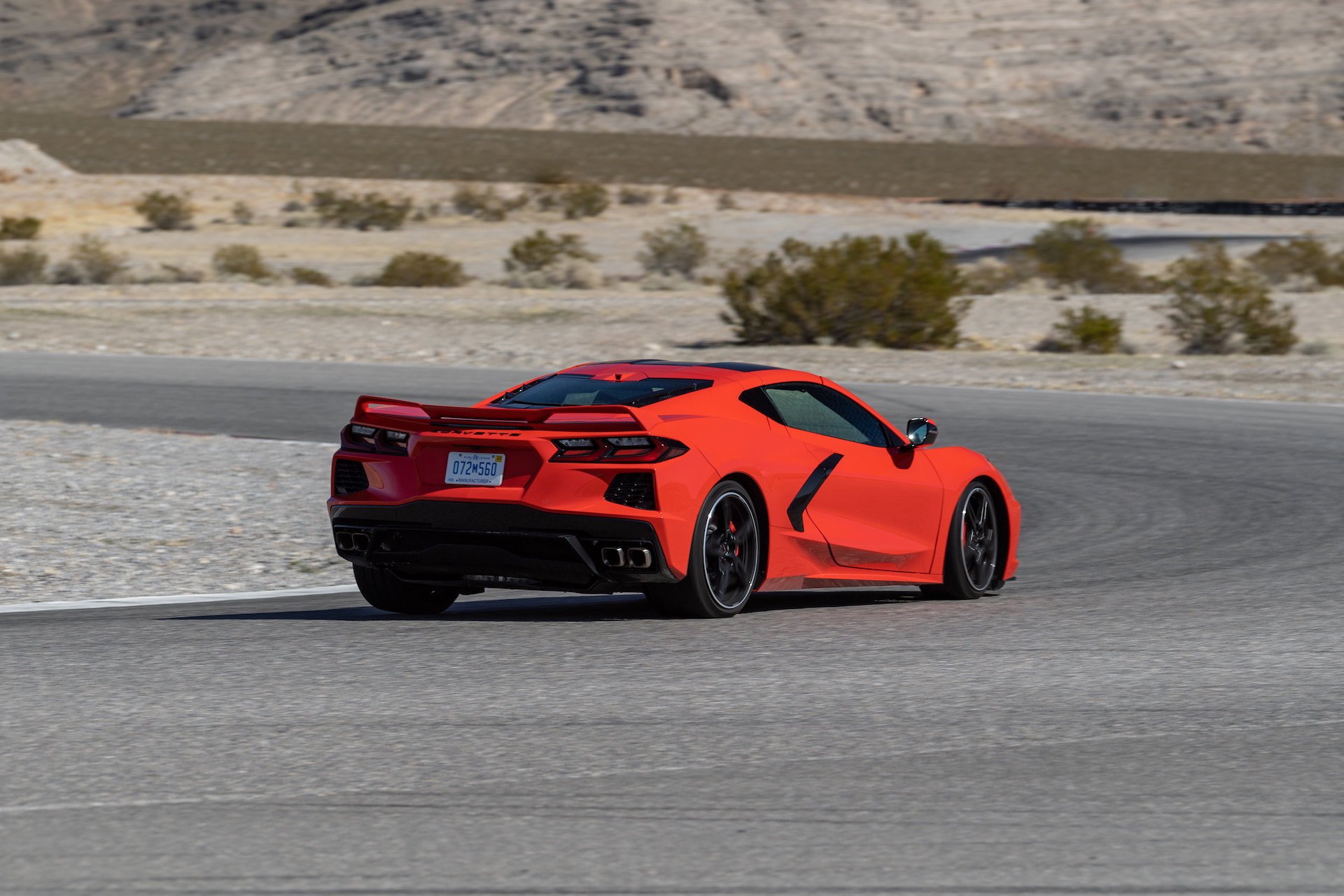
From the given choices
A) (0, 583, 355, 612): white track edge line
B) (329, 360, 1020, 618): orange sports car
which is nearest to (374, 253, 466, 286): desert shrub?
(0, 583, 355, 612): white track edge line

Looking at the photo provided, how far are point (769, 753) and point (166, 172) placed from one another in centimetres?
8577

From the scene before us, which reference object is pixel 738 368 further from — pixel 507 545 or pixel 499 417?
pixel 507 545

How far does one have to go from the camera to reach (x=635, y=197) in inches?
2867

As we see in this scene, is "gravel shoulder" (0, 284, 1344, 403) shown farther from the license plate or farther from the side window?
the license plate

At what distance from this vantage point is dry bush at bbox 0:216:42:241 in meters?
51.3

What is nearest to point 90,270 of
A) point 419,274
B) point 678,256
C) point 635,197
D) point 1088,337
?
point 419,274

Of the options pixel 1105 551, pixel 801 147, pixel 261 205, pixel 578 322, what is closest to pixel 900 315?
pixel 578 322

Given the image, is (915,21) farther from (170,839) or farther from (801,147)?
(170,839)

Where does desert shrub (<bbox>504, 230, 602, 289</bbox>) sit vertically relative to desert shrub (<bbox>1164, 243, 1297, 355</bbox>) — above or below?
above

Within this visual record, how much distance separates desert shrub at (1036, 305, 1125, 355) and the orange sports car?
20405 millimetres

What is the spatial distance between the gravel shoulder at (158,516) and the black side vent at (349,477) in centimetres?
196

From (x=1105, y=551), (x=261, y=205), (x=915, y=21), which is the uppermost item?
(x=915, y=21)

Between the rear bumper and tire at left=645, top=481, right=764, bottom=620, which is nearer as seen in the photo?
the rear bumper

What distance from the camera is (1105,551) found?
1220 cm
